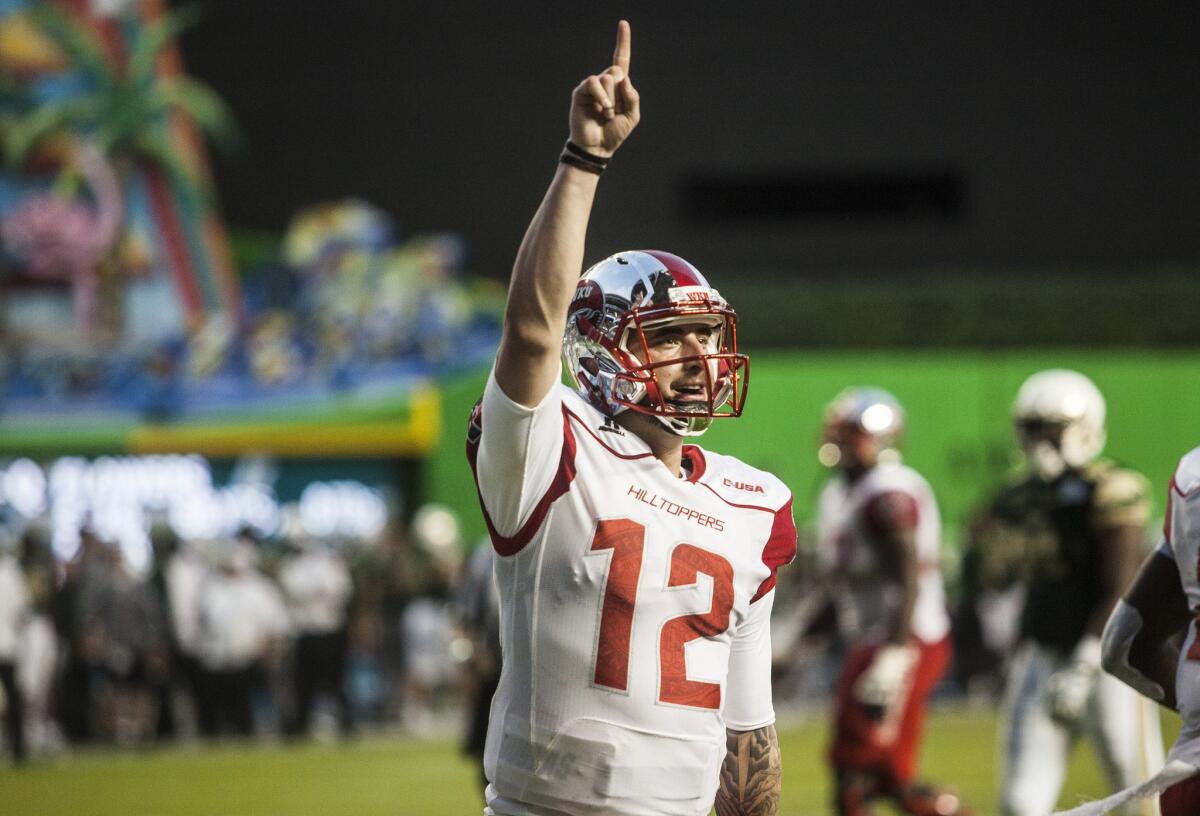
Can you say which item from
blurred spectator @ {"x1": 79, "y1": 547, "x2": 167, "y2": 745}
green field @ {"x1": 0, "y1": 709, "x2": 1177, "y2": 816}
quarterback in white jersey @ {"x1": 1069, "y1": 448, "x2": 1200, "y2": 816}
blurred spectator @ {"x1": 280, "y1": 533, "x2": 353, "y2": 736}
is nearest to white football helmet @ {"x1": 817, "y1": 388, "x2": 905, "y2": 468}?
green field @ {"x1": 0, "y1": 709, "x2": 1177, "y2": 816}

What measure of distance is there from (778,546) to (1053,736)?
332 centimetres

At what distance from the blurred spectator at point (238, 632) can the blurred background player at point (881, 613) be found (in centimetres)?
882

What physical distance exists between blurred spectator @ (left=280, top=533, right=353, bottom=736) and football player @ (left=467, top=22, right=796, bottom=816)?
12.9 metres

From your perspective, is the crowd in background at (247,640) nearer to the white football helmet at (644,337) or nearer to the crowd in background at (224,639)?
the crowd in background at (224,639)

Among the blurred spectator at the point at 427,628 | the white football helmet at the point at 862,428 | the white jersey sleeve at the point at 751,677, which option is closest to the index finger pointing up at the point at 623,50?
the white jersey sleeve at the point at 751,677

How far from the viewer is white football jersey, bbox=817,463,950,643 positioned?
772cm

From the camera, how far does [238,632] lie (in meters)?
15.8

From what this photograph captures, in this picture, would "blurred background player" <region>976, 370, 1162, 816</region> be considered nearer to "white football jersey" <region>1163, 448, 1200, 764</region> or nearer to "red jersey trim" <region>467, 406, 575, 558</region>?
"white football jersey" <region>1163, 448, 1200, 764</region>

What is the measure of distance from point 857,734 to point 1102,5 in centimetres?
1876

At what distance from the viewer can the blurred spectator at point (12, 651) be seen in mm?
14078

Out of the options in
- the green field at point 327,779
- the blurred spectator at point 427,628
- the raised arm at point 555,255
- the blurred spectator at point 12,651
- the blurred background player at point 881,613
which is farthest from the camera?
the blurred spectator at point 427,628

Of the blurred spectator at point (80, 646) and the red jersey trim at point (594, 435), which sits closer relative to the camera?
the red jersey trim at point (594, 435)

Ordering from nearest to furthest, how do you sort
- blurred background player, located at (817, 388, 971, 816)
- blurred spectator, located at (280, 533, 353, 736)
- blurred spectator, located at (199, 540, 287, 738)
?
blurred background player, located at (817, 388, 971, 816) < blurred spectator, located at (199, 540, 287, 738) < blurred spectator, located at (280, 533, 353, 736)

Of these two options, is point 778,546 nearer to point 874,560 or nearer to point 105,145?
point 874,560
